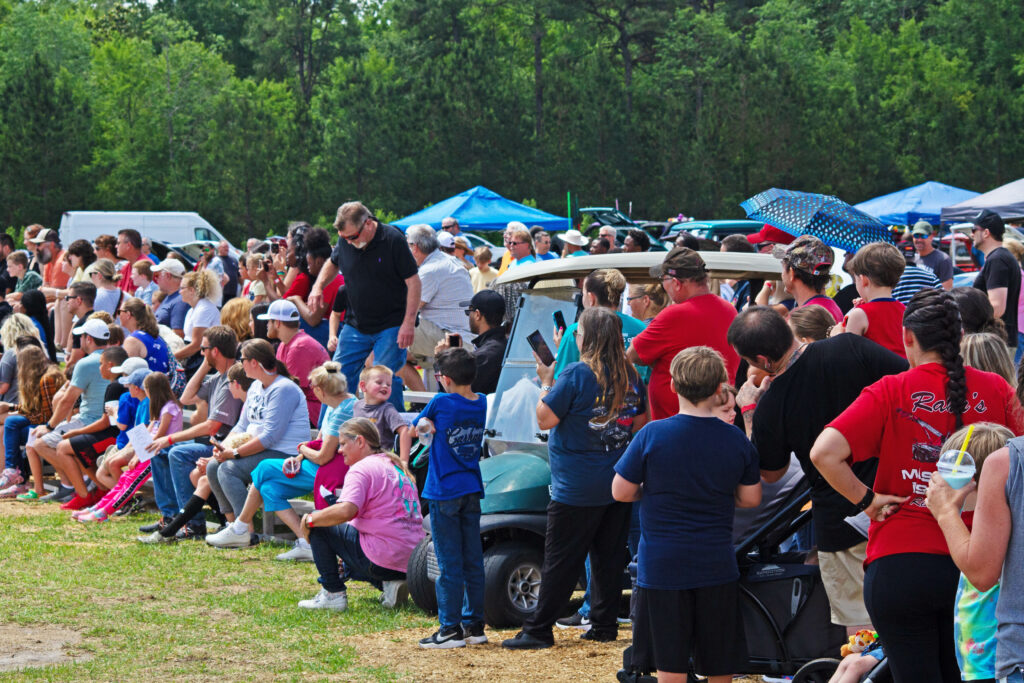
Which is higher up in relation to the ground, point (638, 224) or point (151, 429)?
point (638, 224)

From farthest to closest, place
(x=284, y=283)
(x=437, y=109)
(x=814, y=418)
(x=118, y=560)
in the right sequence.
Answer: (x=437, y=109) → (x=284, y=283) → (x=118, y=560) → (x=814, y=418)

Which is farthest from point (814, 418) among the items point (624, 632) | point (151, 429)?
point (151, 429)

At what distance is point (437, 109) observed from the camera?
44375mm

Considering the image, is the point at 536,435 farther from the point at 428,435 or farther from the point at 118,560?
the point at 118,560

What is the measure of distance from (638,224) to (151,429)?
24.7 metres

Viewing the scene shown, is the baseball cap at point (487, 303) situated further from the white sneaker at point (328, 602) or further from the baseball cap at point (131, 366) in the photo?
the baseball cap at point (131, 366)

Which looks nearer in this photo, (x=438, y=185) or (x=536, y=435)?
(x=536, y=435)

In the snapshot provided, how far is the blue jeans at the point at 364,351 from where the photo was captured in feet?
32.8

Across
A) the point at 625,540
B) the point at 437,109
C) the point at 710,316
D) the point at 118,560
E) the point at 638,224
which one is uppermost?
the point at 437,109

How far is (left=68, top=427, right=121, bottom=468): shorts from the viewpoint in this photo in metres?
11.9

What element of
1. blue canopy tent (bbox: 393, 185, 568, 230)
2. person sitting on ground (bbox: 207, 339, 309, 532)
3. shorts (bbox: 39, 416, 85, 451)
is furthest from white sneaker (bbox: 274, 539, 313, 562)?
blue canopy tent (bbox: 393, 185, 568, 230)

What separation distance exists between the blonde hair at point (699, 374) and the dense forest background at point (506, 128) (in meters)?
39.0

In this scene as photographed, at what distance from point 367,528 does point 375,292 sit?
2.54 m

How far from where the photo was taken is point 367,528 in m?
7.84
